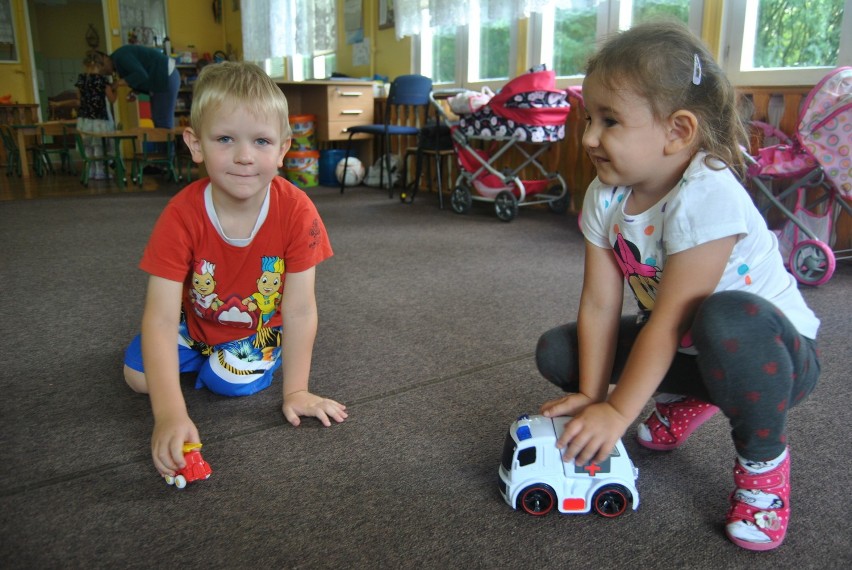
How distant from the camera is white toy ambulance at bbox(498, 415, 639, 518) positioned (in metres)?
0.87

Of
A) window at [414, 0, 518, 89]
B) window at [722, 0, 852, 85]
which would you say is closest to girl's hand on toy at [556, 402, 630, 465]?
window at [722, 0, 852, 85]

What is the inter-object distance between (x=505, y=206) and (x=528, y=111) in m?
0.51

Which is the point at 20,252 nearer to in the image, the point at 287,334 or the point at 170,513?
the point at 287,334

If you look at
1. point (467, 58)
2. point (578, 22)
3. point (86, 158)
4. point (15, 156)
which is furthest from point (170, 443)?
point (15, 156)

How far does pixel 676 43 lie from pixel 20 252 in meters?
2.63

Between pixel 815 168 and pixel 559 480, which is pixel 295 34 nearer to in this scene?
pixel 815 168

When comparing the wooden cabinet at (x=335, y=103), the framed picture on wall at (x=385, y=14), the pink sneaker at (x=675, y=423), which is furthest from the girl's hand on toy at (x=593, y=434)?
the framed picture on wall at (x=385, y=14)

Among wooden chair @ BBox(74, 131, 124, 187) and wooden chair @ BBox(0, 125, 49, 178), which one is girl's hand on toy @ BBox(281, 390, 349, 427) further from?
wooden chair @ BBox(0, 125, 49, 178)

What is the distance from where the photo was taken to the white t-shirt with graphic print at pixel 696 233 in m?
0.78

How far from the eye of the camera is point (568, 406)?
36.7 inches

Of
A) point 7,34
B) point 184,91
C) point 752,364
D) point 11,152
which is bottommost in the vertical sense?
point 11,152

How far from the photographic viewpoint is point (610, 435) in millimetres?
831

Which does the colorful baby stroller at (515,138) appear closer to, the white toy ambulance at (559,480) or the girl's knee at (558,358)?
the girl's knee at (558,358)

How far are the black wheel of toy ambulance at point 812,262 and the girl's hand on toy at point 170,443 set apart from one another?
6.58 feet
